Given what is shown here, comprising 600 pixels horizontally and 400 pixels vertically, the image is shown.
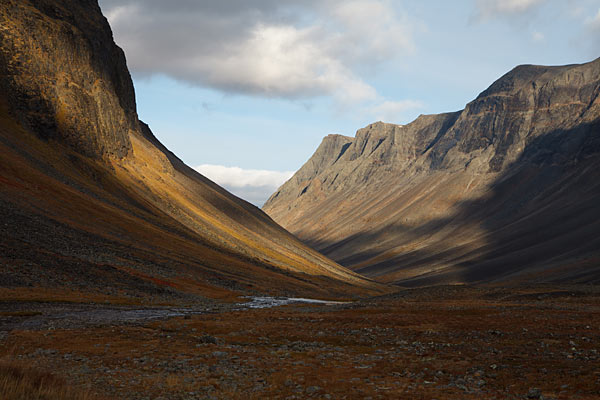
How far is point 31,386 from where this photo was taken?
12.2 metres

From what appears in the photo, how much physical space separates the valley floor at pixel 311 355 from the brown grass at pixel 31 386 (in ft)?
2.23

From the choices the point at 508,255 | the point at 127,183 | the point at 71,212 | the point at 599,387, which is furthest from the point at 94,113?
the point at 508,255

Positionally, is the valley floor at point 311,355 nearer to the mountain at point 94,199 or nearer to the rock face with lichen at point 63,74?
the mountain at point 94,199

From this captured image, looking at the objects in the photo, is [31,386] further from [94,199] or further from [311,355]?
[94,199]

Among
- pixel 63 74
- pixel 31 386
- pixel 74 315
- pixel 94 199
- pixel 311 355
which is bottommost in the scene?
pixel 74 315

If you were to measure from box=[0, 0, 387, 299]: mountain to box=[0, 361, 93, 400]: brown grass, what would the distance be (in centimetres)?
3339

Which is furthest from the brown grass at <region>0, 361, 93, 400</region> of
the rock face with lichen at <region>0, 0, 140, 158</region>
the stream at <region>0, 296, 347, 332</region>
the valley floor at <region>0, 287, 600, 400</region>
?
the rock face with lichen at <region>0, 0, 140, 158</region>

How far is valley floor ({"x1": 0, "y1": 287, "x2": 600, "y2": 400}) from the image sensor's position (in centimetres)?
1658

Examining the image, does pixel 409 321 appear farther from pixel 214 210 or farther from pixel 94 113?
pixel 214 210

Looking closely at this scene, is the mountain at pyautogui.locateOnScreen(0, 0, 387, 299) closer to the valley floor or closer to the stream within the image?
the stream

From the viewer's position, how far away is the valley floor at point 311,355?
1658 centimetres

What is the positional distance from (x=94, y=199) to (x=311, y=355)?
86.6 metres

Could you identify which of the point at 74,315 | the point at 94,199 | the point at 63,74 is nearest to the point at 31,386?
the point at 74,315

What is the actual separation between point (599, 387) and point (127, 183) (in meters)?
126
